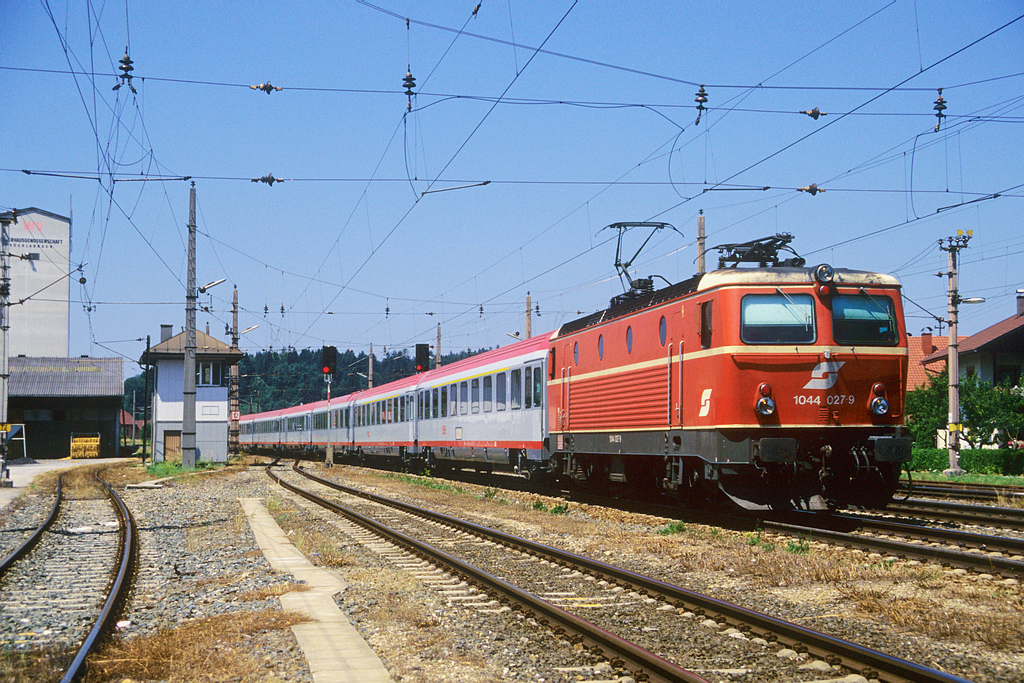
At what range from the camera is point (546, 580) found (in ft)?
31.7

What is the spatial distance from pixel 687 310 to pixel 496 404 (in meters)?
11.2

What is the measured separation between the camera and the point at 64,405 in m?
61.8

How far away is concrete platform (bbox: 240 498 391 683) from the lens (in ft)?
20.3

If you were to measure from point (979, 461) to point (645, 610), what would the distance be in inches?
1148

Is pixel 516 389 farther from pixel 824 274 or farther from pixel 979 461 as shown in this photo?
pixel 979 461

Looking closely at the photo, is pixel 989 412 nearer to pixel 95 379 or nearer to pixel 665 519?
pixel 665 519

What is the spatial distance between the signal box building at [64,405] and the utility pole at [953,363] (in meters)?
49.5

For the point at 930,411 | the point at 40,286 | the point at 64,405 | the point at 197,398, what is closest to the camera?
the point at 930,411

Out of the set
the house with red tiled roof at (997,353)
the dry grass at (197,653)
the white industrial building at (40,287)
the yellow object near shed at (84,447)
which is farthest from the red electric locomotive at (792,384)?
the white industrial building at (40,287)

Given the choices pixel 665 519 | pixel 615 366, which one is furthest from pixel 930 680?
pixel 615 366

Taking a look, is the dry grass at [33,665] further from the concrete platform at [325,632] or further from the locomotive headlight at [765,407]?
the locomotive headlight at [765,407]

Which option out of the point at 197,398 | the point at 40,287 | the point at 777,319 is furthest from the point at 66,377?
the point at 777,319

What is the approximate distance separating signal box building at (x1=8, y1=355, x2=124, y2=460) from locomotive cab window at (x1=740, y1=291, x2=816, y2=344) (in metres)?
55.4

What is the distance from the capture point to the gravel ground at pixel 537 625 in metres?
6.37
